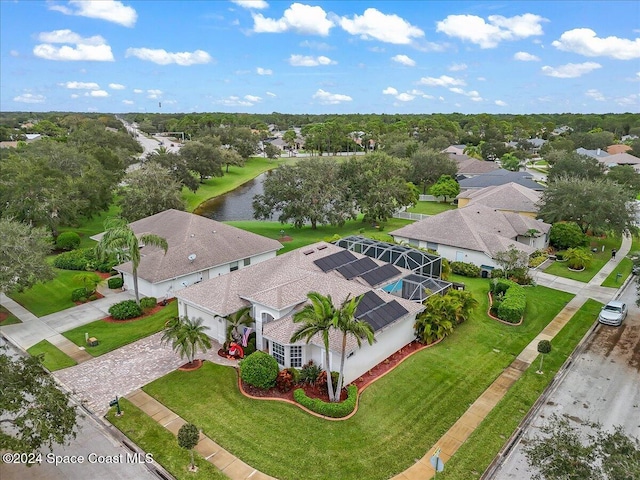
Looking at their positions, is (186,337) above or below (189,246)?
below

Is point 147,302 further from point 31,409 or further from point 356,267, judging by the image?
point 31,409

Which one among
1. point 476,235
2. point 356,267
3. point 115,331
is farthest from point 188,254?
point 476,235

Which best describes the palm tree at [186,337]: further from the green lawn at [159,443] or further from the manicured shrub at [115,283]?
the manicured shrub at [115,283]

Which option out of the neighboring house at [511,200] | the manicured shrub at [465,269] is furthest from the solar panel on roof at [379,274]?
the neighboring house at [511,200]

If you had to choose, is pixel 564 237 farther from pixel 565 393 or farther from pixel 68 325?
pixel 68 325

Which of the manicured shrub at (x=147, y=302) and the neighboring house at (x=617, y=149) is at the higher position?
the neighboring house at (x=617, y=149)
